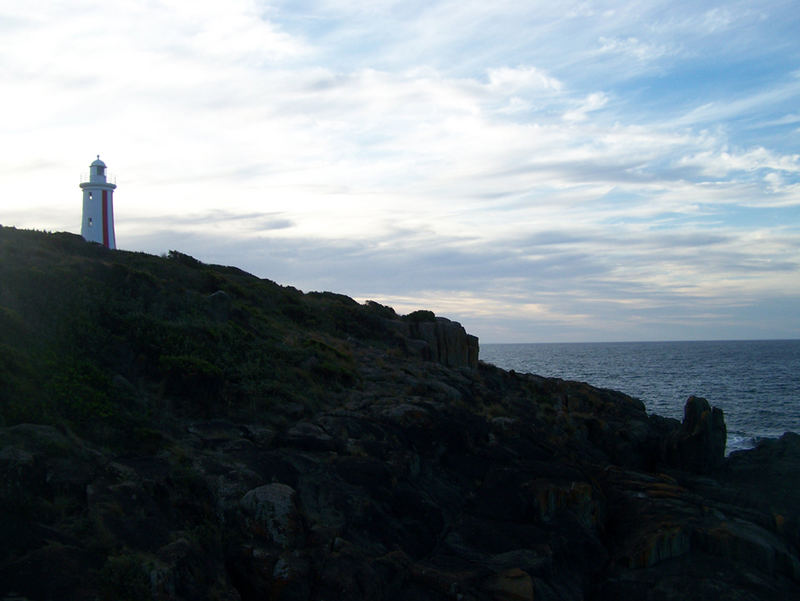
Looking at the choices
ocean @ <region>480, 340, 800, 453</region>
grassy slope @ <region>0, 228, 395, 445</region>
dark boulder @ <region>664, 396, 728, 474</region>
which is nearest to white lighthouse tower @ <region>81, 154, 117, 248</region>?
grassy slope @ <region>0, 228, 395, 445</region>

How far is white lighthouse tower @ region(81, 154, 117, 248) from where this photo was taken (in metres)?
40.4

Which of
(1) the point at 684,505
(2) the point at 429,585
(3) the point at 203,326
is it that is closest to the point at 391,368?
(3) the point at 203,326

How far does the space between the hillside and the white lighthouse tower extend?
20.7m

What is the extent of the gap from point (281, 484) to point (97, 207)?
1369 inches

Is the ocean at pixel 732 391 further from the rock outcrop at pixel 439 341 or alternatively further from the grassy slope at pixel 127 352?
the grassy slope at pixel 127 352

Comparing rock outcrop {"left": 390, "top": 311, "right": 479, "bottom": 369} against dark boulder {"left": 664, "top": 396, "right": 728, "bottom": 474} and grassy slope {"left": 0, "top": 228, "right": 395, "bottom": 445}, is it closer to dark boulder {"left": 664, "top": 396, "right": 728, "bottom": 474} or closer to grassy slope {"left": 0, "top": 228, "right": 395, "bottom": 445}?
grassy slope {"left": 0, "top": 228, "right": 395, "bottom": 445}

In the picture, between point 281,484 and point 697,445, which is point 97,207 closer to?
point 281,484

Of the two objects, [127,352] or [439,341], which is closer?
[127,352]

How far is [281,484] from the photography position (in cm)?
1159

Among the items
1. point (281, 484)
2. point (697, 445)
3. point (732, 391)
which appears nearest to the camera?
point (281, 484)

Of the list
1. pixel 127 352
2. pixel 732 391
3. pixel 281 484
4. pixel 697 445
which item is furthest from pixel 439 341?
pixel 732 391

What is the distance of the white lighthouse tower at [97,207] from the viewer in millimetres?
40375

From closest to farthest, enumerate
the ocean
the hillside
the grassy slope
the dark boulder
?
the hillside → the grassy slope → the dark boulder → the ocean

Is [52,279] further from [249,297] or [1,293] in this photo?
[249,297]
